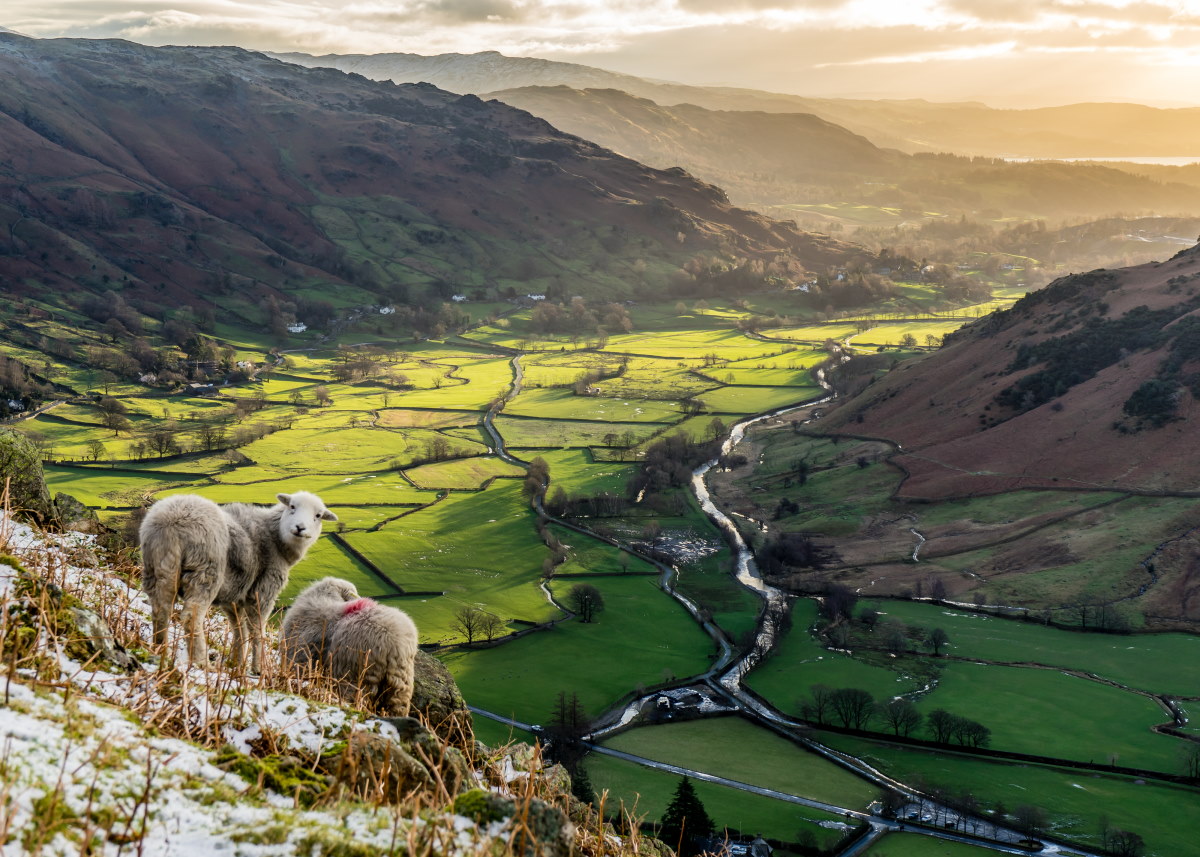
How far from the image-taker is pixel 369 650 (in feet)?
41.7

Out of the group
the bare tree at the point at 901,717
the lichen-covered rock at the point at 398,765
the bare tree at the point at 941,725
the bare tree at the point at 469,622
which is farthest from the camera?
the bare tree at the point at 469,622

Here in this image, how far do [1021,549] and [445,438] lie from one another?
264 ft

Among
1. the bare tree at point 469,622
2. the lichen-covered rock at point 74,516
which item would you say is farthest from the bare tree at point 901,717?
the lichen-covered rock at point 74,516

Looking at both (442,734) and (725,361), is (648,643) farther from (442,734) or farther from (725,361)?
(725,361)

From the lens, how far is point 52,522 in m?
16.9

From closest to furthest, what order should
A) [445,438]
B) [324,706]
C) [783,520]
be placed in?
[324,706], [783,520], [445,438]

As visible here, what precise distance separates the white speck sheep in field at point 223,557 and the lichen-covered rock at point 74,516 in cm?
571

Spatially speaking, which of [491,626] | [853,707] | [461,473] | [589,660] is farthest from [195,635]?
[461,473]

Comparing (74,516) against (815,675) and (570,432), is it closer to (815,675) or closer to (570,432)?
(815,675)

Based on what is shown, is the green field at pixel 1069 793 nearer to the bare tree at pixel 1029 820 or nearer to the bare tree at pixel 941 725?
the bare tree at pixel 1029 820

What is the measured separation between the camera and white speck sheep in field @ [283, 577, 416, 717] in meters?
13.2

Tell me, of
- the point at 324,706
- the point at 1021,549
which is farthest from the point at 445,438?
the point at 324,706

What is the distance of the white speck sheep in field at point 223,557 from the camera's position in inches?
470

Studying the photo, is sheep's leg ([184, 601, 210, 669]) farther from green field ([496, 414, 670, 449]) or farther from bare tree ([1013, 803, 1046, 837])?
green field ([496, 414, 670, 449])
